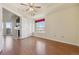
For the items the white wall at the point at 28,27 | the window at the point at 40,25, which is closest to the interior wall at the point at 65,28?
the window at the point at 40,25

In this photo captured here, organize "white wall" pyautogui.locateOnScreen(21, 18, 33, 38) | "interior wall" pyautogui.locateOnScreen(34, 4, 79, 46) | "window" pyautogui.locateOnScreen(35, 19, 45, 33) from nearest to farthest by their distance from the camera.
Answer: "window" pyautogui.locateOnScreen(35, 19, 45, 33) < "interior wall" pyautogui.locateOnScreen(34, 4, 79, 46) < "white wall" pyautogui.locateOnScreen(21, 18, 33, 38)

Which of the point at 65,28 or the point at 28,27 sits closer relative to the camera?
the point at 65,28

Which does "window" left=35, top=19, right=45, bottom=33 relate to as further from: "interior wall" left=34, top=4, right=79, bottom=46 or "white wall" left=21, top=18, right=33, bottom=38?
"white wall" left=21, top=18, right=33, bottom=38

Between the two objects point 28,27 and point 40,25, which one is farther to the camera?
point 28,27

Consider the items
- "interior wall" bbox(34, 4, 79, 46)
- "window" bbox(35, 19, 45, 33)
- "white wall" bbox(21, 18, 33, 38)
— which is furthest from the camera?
"white wall" bbox(21, 18, 33, 38)

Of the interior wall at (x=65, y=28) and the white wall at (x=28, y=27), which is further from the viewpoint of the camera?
the white wall at (x=28, y=27)

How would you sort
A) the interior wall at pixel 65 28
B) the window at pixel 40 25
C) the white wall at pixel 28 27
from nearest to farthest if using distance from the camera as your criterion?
the window at pixel 40 25, the interior wall at pixel 65 28, the white wall at pixel 28 27

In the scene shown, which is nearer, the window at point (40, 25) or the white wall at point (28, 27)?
the window at point (40, 25)

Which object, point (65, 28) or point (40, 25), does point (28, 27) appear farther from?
point (65, 28)

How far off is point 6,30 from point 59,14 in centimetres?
165

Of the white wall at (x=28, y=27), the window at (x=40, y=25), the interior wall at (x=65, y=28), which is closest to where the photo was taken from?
the window at (x=40, y=25)

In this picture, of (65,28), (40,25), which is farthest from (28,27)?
(65,28)

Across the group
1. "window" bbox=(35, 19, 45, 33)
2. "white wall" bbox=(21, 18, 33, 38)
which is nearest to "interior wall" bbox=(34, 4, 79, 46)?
"window" bbox=(35, 19, 45, 33)

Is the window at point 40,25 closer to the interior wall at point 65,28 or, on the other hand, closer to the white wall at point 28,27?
the interior wall at point 65,28
